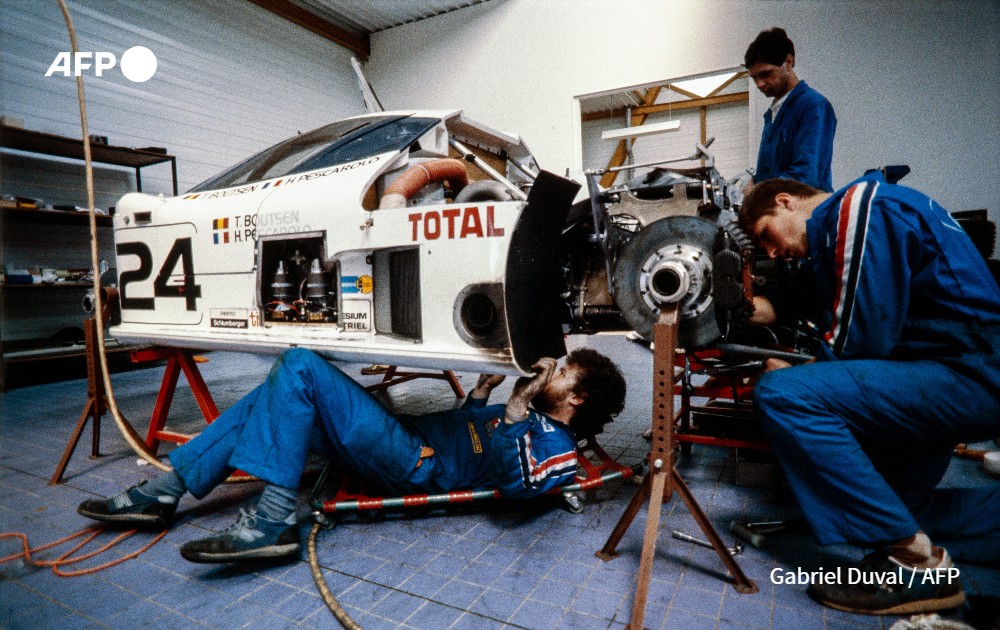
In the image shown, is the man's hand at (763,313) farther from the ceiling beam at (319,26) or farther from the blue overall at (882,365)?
the ceiling beam at (319,26)

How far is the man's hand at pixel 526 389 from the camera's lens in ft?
5.82

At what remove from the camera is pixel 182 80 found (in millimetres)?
6438

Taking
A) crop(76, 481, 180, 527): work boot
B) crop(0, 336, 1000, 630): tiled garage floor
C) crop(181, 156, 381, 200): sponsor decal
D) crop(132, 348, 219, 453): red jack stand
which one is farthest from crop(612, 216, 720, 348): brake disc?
crop(132, 348, 219, 453): red jack stand

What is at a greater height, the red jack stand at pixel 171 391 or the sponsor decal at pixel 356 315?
the sponsor decal at pixel 356 315

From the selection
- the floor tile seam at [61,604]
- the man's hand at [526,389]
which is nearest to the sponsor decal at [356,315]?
the man's hand at [526,389]

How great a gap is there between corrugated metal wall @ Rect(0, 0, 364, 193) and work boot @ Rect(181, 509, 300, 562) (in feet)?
16.7

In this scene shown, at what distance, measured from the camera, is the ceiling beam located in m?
7.60

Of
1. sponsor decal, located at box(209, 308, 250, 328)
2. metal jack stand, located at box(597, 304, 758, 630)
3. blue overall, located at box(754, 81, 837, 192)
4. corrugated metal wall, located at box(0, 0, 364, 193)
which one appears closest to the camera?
metal jack stand, located at box(597, 304, 758, 630)

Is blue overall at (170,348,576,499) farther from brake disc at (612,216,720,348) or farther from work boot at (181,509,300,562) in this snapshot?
brake disc at (612,216,720,348)

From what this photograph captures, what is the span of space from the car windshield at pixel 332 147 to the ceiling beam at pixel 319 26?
5.92 meters

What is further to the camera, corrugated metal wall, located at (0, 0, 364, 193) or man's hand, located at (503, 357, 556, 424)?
corrugated metal wall, located at (0, 0, 364, 193)

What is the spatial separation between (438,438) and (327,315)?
686mm

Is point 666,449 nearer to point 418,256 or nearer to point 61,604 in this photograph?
point 418,256

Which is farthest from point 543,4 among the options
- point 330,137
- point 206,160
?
point 330,137
